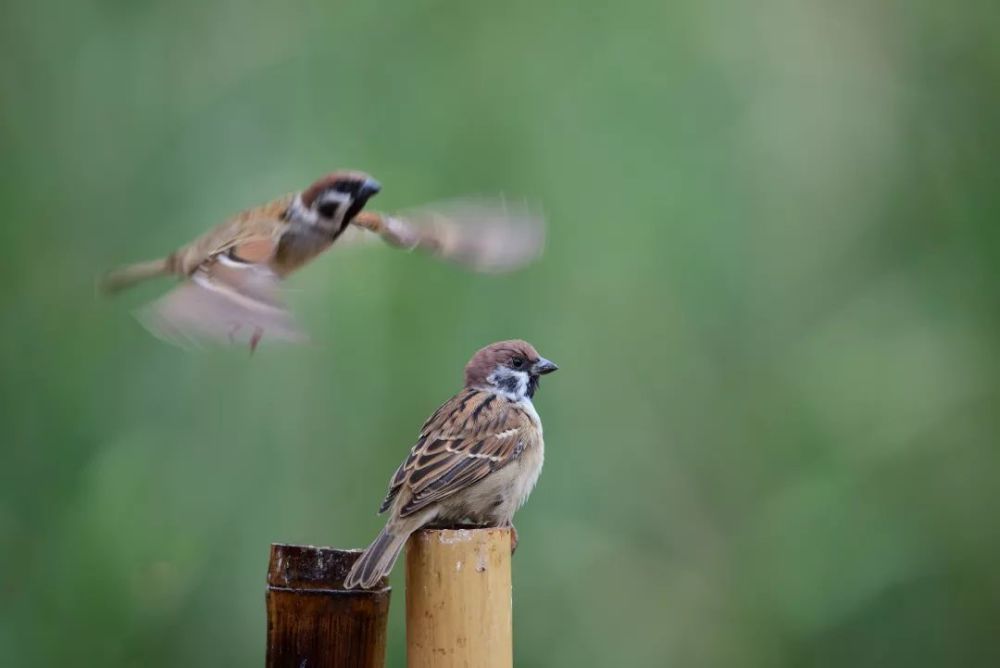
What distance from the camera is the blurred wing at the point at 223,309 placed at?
2846 mm

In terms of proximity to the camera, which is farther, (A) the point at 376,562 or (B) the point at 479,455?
(B) the point at 479,455

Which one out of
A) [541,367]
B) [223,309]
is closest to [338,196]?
[223,309]

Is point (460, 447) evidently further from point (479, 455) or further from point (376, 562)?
point (376, 562)

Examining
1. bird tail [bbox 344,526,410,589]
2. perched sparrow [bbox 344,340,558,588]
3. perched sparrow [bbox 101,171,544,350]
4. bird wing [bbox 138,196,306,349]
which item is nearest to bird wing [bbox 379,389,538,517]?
perched sparrow [bbox 344,340,558,588]

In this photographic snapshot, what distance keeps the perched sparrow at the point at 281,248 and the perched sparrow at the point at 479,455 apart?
32cm

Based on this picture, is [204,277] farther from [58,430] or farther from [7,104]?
[7,104]

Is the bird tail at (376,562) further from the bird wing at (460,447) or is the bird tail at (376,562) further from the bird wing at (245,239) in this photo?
the bird wing at (245,239)

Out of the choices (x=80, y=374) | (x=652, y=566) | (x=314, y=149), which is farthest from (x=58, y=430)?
(x=652, y=566)

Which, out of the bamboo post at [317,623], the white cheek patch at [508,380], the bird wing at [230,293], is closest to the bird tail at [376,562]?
the bamboo post at [317,623]

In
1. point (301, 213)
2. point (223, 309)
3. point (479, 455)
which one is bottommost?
point (479, 455)

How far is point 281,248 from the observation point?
346cm

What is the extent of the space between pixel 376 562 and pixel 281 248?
107 cm

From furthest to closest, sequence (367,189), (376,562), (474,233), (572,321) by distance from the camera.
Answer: (572,321), (474,233), (367,189), (376,562)

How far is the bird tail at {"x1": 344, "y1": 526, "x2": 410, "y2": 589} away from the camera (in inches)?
100
